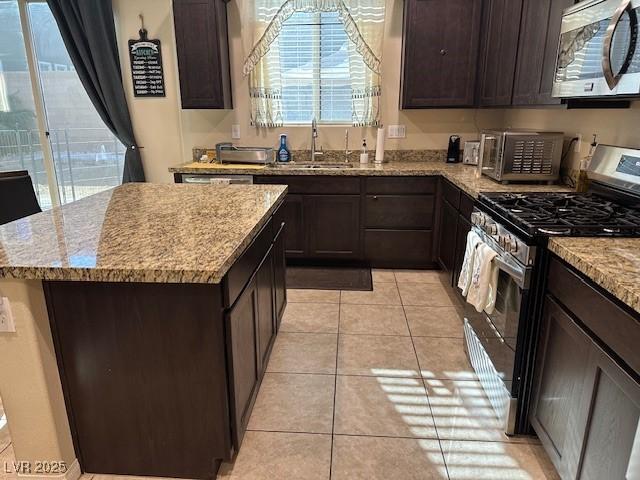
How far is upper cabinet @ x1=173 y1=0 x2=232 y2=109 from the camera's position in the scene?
3.62m

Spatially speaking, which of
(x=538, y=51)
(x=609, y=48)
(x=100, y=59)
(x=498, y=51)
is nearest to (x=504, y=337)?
(x=609, y=48)

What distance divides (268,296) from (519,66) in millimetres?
2155

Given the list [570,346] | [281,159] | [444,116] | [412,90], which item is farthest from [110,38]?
[570,346]

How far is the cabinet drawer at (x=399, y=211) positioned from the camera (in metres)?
3.61

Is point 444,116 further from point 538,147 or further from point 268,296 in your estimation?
point 268,296

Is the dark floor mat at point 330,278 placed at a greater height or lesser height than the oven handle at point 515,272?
lesser

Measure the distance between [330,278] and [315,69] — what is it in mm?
1912

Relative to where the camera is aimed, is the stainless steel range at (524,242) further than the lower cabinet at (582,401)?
Yes

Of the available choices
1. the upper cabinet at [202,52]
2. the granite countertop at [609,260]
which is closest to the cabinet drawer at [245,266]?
the granite countertop at [609,260]

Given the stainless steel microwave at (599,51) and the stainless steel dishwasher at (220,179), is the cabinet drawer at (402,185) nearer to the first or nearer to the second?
the stainless steel dishwasher at (220,179)

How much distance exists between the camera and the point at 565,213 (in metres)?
1.87

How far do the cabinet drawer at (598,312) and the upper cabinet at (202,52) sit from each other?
3140mm

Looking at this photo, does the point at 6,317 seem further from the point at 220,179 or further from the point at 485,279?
the point at 220,179

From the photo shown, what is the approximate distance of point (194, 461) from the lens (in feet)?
5.19
